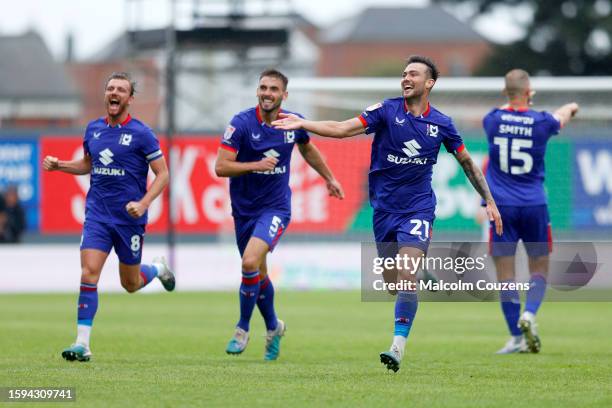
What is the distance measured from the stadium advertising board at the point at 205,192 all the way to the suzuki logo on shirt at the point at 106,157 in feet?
39.8

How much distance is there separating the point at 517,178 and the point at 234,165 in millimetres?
3445

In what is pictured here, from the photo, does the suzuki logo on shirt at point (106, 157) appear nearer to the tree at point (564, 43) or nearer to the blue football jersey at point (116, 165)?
the blue football jersey at point (116, 165)

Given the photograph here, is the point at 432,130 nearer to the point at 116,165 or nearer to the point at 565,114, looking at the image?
the point at 116,165

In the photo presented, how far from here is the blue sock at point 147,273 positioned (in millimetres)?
12875

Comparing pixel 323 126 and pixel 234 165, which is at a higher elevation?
pixel 323 126

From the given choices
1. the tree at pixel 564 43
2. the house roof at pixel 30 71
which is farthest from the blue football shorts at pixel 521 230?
the house roof at pixel 30 71

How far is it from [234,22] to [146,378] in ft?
90.1

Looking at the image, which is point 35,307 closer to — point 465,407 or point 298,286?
point 298,286

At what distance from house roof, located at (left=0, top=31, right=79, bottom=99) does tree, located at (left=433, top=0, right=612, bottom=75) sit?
26405 mm

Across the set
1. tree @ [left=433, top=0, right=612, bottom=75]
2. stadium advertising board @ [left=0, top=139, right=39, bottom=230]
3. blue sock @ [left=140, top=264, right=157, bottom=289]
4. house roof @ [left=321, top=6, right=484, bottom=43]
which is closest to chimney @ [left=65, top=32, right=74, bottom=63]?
house roof @ [left=321, top=6, right=484, bottom=43]

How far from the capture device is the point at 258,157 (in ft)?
38.9

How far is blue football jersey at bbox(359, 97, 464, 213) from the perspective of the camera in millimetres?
10836

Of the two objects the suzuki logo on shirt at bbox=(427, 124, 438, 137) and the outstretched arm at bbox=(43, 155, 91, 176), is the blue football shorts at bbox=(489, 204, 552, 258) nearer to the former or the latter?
the suzuki logo on shirt at bbox=(427, 124, 438, 137)

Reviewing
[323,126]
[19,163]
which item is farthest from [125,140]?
[19,163]
